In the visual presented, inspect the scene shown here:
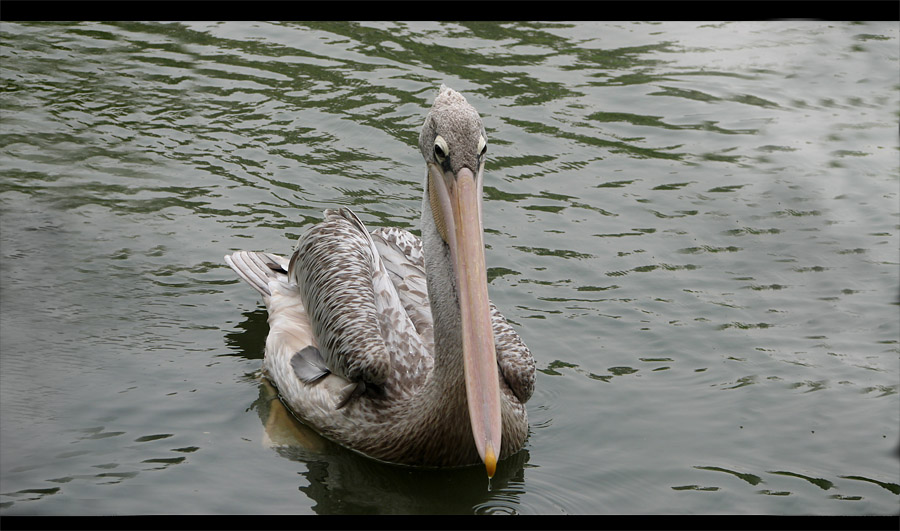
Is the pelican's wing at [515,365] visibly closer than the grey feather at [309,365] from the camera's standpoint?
Yes

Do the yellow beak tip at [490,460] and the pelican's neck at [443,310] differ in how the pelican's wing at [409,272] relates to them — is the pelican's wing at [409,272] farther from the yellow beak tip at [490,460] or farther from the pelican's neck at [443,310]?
the yellow beak tip at [490,460]

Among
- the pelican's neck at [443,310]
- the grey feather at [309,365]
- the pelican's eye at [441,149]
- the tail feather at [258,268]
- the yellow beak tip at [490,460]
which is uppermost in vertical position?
the pelican's eye at [441,149]

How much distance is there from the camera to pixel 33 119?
30.5 ft

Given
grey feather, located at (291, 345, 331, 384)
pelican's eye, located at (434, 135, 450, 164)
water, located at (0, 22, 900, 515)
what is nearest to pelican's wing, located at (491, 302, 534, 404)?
water, located at (0, 22, 900, 515)

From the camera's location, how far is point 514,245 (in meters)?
7.93

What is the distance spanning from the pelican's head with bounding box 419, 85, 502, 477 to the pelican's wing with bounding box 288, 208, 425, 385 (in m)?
0.96

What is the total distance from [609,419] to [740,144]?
401 centimetres

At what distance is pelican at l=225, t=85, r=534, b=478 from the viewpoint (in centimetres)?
505

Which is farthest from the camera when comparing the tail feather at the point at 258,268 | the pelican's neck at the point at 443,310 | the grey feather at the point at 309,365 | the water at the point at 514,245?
the tail feather at the point at 258,268

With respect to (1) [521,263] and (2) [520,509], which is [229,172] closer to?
(1) [521,263]

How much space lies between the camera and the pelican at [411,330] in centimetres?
505

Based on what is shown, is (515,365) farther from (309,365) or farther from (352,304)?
(309,365)

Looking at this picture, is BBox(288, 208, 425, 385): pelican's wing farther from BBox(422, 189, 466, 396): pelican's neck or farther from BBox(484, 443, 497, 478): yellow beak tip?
BBox(484, 443, 497, 478): yellow beak tip

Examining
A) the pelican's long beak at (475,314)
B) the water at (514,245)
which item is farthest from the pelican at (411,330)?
the water at (514,245)
